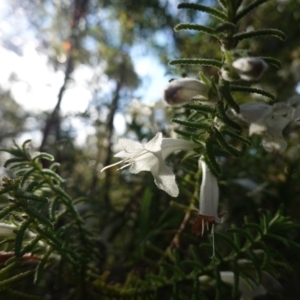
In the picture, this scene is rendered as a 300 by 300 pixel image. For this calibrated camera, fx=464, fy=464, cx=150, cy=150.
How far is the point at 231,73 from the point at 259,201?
992mm

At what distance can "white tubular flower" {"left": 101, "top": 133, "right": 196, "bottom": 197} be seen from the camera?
36.2 inches

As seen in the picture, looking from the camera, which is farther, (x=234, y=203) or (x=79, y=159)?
(x=79, y=159)

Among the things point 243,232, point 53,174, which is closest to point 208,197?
point 243,232

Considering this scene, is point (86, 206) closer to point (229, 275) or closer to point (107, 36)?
point (229, 275)

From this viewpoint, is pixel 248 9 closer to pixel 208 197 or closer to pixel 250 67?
pixel 250 67

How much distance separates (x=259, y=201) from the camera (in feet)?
5.51

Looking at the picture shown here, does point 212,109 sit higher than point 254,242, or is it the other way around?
point 212,109

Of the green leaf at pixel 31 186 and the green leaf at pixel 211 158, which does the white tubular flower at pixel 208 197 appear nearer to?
the green leaf at pixel 211 158

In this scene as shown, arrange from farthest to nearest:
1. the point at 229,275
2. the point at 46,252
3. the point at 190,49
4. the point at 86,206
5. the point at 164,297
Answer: the point at 190,49 → the point at 86,206 → the point at 164,297 → the point at 229,275 → the point at 46,252

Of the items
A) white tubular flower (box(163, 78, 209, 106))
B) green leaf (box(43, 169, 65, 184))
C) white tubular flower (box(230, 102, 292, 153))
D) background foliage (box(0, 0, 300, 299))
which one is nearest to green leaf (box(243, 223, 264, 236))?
background foliage (box(0, 0, 300, 299))

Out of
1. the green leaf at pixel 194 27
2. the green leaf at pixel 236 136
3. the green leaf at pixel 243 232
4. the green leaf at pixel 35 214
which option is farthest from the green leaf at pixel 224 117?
the green leaf at pixel 35 214

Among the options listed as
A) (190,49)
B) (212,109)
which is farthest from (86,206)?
(190,49)

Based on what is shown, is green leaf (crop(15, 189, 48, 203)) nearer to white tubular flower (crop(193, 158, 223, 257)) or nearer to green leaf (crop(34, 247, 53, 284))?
green leaf (crop(34, 247, 53, 284))

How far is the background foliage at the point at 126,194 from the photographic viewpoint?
0.99m
